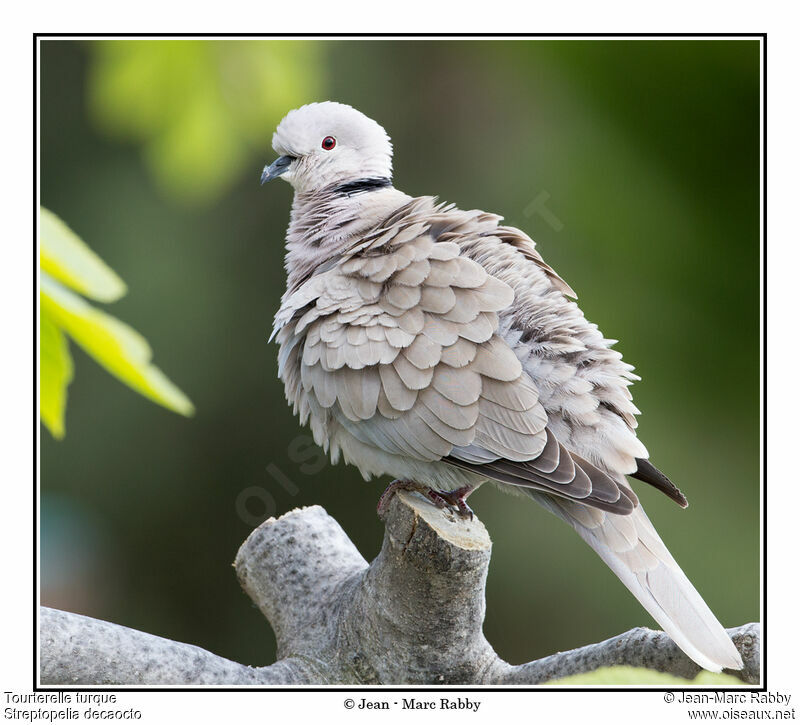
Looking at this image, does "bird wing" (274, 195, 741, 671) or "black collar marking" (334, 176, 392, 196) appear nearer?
"bird wing" (274, 195, 741, 671)

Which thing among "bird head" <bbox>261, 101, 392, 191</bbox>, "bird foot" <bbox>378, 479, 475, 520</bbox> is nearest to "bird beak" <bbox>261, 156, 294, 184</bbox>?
"bird head" <bbox>261, 101, 392, 191</bbox>

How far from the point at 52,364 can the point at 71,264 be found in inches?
3.4

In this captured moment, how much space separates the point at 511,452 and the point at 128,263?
1.85 metres

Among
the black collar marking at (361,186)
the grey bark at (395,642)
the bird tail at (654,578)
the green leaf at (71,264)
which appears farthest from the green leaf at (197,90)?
the bird tail at (654,578)

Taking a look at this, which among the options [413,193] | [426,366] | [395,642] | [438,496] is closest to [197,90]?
[426,366]

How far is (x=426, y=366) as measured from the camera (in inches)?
79.6

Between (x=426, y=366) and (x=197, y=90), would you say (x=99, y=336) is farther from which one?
(x=426, y=366)

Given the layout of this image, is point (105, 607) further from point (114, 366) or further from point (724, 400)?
point (114, 366)

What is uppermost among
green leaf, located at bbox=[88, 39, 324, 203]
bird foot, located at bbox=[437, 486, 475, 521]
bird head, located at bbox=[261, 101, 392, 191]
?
bird head, located at bbox=[261, 101, 392, 191]

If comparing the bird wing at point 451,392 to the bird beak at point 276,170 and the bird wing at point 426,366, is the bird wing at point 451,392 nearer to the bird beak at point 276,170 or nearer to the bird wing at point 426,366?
the bird wing at point 426,366

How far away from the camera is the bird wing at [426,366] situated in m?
1.93

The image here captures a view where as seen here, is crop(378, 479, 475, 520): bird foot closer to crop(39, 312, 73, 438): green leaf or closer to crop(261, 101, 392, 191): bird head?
crop(261, 101, 392, 191): bird head

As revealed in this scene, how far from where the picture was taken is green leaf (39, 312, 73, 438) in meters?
0.73

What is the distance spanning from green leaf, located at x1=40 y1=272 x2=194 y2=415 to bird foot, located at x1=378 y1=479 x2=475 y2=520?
1.42m
